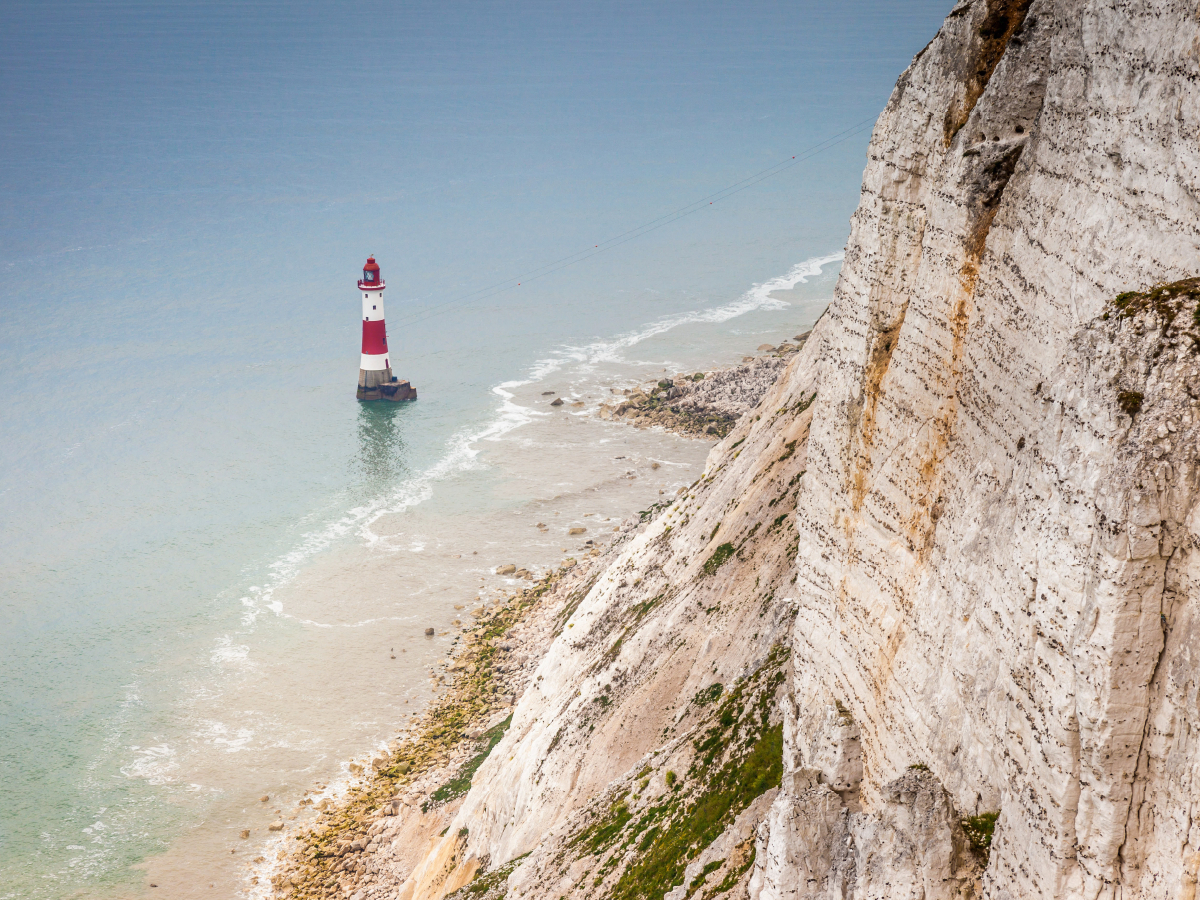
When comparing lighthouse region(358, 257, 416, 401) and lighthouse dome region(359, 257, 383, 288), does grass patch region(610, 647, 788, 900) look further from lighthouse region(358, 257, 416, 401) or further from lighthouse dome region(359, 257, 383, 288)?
lighthouse dome region(359, 257, 383, 288)

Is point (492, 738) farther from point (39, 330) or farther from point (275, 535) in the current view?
point (39, 330)

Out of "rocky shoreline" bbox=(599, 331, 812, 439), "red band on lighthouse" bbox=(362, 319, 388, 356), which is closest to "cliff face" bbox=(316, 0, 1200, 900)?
"rocky shoreline" bbox=(599, 331, 812, 439)

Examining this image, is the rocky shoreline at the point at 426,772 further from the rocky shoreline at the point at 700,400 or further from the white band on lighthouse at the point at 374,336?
the white band on lighthouse at the point at 374,336

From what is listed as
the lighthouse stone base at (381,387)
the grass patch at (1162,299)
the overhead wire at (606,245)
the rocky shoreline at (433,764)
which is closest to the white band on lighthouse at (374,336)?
the lighthouse stone base at (381,387)

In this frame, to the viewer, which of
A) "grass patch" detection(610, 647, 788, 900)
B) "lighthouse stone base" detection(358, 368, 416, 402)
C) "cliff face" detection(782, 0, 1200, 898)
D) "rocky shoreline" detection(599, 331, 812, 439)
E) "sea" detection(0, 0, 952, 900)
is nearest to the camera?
"cliff face" detection(782, 0, 1200, 898)

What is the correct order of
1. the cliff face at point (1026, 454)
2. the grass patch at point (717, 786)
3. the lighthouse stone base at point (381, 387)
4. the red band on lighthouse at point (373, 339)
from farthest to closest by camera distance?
the red band on lighthouse at point (373, 339) → the lighthouse stone base at point (381, 387) → the grass patch at point (717, 786) → the cliff face at point (1026, 454)

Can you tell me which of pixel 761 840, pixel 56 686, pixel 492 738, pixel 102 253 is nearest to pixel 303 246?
pixel 102 253
